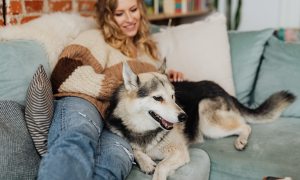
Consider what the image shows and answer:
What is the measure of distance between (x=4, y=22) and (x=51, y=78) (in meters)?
0.52

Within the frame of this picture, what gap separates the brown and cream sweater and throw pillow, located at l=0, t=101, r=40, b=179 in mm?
263

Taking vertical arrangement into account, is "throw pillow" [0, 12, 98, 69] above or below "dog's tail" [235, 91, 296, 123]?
above

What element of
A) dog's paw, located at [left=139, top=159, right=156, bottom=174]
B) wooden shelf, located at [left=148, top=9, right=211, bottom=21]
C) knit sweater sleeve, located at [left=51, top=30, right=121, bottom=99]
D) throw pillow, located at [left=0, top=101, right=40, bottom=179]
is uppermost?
wooden shelf, located at [left=148, top=9, right=211, bottom=21]

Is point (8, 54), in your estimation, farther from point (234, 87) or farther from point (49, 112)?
point (234, 87)

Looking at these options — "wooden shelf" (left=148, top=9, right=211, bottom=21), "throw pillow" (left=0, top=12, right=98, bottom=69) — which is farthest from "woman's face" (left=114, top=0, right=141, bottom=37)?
"wooden shelf" (left=148, top=9, right=211, bottom=21)

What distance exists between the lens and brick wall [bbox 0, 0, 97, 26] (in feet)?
6.47

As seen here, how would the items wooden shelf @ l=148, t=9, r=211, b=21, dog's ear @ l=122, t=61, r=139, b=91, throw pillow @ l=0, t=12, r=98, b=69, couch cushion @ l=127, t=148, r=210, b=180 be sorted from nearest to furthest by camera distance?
couch cushion @ l=127, t=148, r=210, b=180 < dog's ear @ l=122, t=61, r=139, b=91 < throw pillow @ l=0, t=12, r=98, b=69 < wooden shelf @ l=148, t=9, r=211, b=21

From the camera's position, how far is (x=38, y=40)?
175 centimetres

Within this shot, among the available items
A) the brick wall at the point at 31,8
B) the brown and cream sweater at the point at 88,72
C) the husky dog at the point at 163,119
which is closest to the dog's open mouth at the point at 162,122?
the husky dog at the point at 163,119

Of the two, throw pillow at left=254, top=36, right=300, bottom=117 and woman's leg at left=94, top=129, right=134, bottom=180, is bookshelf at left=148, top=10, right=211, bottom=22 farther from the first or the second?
woman's leg at left=94, top=129, right=134, bottom=180

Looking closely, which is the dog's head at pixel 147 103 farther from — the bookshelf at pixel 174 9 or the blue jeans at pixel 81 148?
the bookshelf at pixel 174 9

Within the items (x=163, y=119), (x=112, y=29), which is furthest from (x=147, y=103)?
(x=112, y=29)

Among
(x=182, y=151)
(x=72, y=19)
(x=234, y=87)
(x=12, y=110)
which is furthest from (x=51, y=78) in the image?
(x=234, y=87)

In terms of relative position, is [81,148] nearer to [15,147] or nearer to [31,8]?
[15,147]
